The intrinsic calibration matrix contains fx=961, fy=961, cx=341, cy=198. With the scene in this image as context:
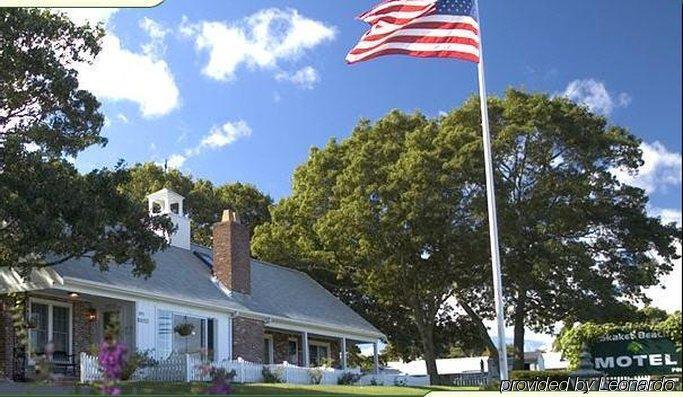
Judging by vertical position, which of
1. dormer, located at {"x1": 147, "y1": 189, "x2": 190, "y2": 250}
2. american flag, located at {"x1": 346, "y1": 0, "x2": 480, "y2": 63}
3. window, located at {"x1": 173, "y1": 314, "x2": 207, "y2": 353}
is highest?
american flag, located at {"x1": 346, "y1": 0, "x2": 480, "y2": 63}

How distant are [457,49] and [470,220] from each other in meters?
21.6

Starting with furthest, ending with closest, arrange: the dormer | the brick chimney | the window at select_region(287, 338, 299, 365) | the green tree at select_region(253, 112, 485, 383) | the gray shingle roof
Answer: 1. the green tree at select_region(253, 112, 485, 383)
2. the window at select_region(287, 338, 299, 365)
3. the dormer
4. the brick chimney
5. the gray shingle roof

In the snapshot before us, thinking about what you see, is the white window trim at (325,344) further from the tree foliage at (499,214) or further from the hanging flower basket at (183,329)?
the hanging flower basket at (183,329)

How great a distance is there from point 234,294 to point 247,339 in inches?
64.1

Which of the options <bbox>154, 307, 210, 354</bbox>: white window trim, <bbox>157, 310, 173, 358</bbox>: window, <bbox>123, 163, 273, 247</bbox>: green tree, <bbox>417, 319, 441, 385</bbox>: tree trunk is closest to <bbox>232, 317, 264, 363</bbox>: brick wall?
<bbox>154, 307, 210, 354</bbox>: white window trim

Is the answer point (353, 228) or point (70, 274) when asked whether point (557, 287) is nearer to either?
point (353, 228)

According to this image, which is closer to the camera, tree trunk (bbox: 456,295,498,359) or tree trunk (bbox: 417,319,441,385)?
tree trunk (bbox: 417,319,441,385)

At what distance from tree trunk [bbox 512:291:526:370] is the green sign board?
22.6 m

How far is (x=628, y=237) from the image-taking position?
42969 millimetres

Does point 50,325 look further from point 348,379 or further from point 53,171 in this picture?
point 348,379

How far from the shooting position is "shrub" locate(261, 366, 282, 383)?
28.3 m

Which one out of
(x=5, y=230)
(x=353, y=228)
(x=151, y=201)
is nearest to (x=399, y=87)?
(x=353, y=228)

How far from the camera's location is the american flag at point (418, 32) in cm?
1983

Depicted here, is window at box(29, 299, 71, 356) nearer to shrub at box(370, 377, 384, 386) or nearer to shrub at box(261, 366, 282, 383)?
shrub at box(261, 366, 282, 383)
